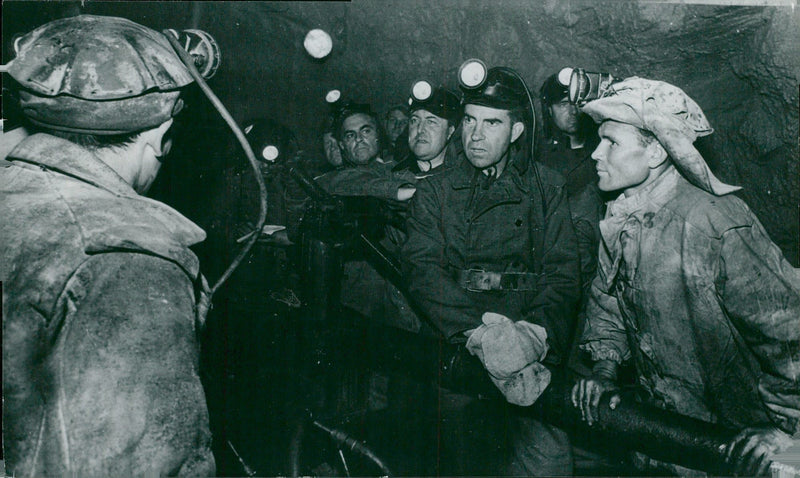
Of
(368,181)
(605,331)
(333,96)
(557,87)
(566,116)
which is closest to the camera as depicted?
(605,331)

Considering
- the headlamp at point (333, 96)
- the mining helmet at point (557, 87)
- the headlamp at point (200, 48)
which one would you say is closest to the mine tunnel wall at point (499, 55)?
the headlamp at point (333, 96)

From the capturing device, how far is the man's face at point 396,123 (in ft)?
19.0

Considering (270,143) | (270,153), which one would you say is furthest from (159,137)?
(270,143)

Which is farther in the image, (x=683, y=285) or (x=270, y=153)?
(x=270, y=153)

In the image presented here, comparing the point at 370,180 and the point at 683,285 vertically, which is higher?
the point at 370,180

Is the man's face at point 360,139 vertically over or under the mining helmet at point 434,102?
under

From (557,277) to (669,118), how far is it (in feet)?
3.33

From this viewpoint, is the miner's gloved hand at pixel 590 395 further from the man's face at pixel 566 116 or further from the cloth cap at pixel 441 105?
the cloth cap at pixel 441 105

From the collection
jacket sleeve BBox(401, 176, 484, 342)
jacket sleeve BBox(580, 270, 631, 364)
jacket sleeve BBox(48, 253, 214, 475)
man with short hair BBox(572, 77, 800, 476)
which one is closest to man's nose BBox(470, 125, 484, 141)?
jacket sleeve BBox(401, 176, 484, 342)

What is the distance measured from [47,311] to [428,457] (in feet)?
8.47

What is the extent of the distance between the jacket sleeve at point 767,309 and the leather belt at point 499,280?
40.3 inches

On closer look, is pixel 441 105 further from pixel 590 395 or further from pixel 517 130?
pixel 590 395

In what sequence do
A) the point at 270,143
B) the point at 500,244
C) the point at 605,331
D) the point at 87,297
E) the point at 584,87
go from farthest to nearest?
1. the point at 270,143
2. the point at 500,244
3. the point at 584,87
4. the point at 605,331
5. the point at 87,297

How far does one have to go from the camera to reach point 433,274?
283cm
